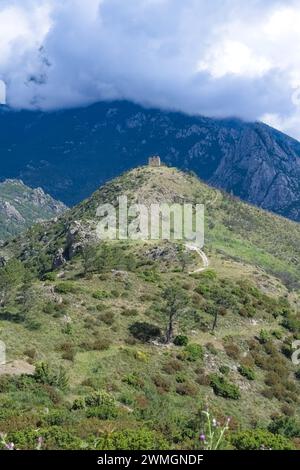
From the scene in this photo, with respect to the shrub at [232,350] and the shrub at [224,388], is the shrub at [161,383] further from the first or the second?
the shrub at [232,350]

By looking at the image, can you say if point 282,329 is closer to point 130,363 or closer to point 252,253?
point 130,363

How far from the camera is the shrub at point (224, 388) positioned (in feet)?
188

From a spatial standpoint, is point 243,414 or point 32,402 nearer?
point 32,402

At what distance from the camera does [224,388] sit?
57844 millimetres

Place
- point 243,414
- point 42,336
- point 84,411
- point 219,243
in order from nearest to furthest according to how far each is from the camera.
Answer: point 84,411, point 243,414, point 42,336, point 219,243

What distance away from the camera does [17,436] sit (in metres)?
26.0

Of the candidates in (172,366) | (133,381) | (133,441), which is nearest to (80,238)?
(172,366)

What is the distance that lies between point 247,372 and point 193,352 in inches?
280

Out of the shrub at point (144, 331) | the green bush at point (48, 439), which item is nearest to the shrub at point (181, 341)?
the shrub at point (144, 331)

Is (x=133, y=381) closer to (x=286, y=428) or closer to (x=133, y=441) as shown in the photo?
(x=286, y=428)

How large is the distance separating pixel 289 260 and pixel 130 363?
143967 millimetres

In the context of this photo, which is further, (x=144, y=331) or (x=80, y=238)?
(x=80, y=238)

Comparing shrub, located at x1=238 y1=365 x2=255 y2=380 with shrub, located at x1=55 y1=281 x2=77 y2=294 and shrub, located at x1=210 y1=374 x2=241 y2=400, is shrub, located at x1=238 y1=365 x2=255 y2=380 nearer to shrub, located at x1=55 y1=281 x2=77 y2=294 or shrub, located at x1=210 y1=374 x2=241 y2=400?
shrub, located at x1=210 y1=374 x2=241 y2=400
